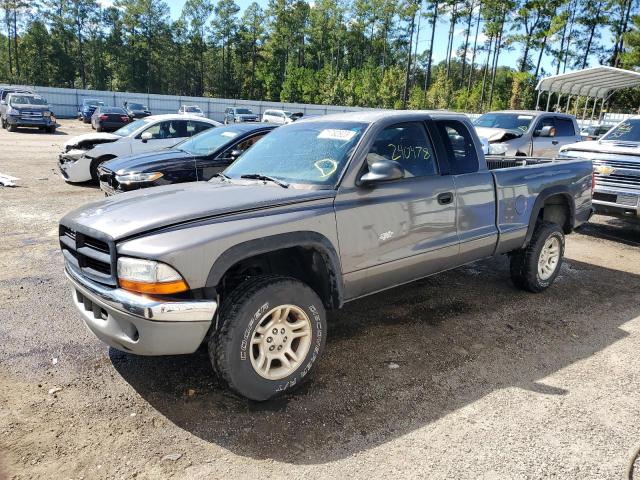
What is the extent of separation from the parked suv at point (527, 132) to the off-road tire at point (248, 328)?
9.10 meters

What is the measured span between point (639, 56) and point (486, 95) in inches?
674

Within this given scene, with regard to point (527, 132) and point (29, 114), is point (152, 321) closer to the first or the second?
point (527, 132)

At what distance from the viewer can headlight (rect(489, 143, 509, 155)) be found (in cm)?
1049

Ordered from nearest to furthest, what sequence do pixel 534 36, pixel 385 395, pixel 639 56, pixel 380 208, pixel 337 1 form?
pixel 385 395, pixel 380 208, pixel 639 56, pixel 534 36, pixel 337 1

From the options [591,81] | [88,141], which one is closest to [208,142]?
[88,141]

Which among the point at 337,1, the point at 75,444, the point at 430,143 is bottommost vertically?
the point at 75,444

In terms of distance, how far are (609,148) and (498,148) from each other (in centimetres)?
299

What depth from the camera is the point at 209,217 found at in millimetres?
3031

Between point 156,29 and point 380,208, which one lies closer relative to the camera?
point 380,208

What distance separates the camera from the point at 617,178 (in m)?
7.69

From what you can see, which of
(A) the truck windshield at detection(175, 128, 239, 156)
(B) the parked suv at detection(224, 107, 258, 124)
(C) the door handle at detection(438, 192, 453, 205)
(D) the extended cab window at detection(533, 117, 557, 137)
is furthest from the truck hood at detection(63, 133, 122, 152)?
(B) the parked suv at detection(224, 107, 258, 124)

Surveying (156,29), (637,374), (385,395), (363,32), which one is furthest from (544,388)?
(156,29)

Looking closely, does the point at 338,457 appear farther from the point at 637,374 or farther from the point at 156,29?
the point at 156,29

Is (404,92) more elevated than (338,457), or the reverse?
(404,92)
